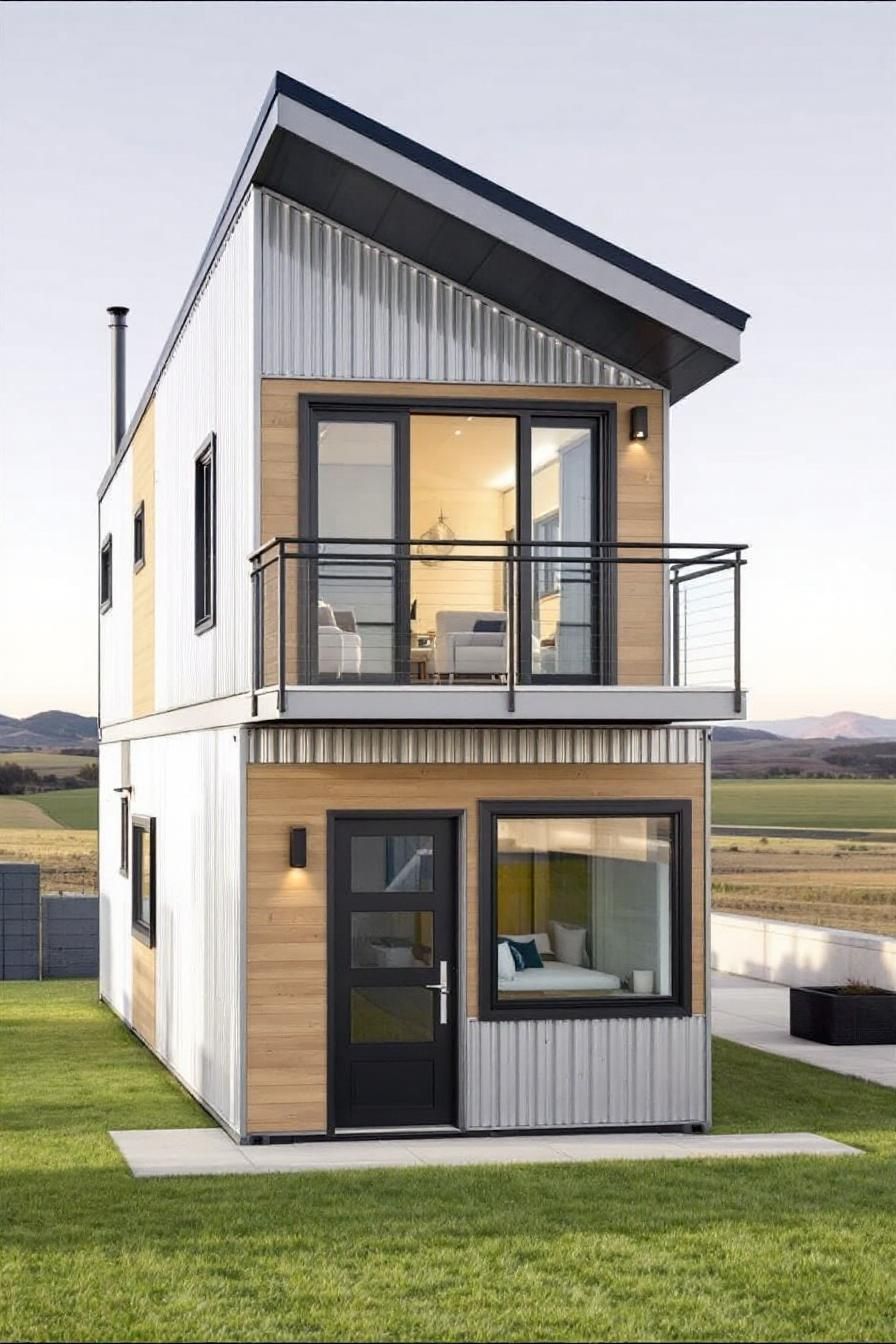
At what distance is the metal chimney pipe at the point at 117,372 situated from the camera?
2370 cm

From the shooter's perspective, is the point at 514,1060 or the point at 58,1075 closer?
the point at 514,1060

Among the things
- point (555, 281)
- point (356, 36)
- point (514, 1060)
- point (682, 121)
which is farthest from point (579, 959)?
point (682, 121)

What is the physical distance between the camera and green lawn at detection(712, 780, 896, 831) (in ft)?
194

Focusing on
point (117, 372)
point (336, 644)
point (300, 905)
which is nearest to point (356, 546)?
point (336, 644)

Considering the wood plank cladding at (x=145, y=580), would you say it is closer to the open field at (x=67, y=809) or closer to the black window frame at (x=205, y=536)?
the black window frame at (x=205, y=536)

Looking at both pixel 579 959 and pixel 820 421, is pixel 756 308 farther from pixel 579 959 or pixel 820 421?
pixel 579 959

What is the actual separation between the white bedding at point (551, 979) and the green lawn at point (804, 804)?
46.2 metres

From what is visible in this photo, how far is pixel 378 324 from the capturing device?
1332 cm

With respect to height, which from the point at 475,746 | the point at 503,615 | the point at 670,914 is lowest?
the point at 670,914

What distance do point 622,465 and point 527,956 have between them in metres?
3.71

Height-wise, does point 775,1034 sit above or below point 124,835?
below

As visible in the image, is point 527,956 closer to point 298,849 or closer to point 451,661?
point 298,849

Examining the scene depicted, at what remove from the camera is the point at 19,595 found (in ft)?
120

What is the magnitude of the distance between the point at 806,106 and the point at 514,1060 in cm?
2141
